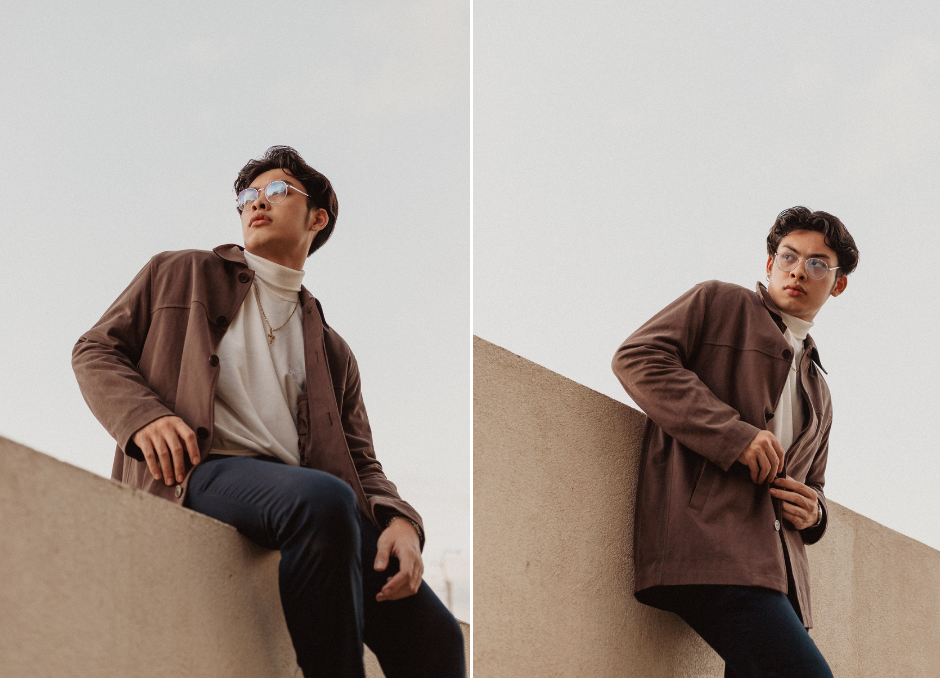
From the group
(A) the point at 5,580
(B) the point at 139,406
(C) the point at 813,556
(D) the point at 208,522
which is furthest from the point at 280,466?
(C) the point at 813,556

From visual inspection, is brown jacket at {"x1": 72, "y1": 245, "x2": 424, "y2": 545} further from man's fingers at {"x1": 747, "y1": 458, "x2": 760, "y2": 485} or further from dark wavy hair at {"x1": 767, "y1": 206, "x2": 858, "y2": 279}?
dark wavy hair at {"x1": 767, "y1": 206, "x2": 858, "y2": 279}

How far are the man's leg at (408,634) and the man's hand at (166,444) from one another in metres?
0.49

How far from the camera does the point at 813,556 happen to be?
12.6 ft

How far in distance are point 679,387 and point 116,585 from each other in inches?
60.6

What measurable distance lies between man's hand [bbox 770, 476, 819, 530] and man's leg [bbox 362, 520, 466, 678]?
40.0 inches

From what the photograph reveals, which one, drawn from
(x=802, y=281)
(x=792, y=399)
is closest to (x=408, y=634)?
(x=792, y=399)

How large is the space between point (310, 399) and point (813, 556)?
6.84 feet

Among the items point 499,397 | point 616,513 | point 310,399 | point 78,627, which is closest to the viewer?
point 78,627

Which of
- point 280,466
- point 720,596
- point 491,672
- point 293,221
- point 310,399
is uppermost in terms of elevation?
point 293,221

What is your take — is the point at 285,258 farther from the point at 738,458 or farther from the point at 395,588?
the point at 738,458

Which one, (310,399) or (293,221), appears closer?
(310,399)

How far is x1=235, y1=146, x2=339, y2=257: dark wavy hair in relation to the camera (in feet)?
10.1

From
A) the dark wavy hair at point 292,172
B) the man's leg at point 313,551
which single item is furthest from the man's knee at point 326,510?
the dark wavy hair at point 292,172

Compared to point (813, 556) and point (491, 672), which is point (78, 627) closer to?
point (491, 672)
